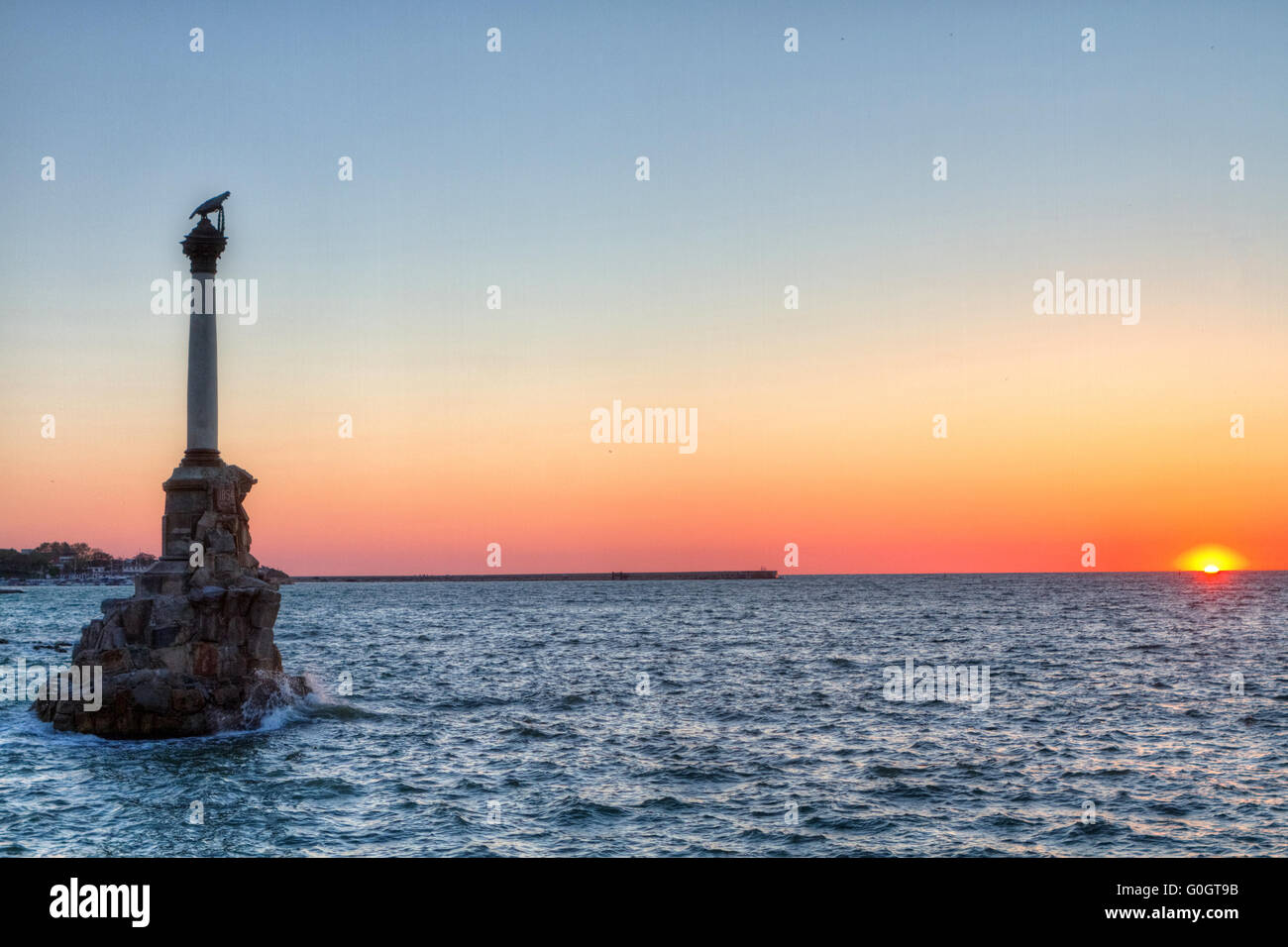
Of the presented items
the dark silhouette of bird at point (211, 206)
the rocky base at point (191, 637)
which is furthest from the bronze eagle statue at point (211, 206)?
the rocky base at point (191, 637)

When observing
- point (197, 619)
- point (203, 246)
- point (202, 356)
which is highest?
point (203, 246)

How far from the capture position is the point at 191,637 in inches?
1246

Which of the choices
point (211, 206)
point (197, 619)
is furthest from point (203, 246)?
point (197, 619)

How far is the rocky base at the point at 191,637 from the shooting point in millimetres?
30172

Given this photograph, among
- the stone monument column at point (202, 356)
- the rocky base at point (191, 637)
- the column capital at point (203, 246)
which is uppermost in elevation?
the column capital at point (203, 246)

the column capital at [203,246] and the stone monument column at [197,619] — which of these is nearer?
the stone monument column at [197,619]

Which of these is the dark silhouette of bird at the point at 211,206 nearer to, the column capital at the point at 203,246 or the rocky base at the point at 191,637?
the column capital at the point at 203,246

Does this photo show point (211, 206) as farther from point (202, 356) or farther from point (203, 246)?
point (202, 356)

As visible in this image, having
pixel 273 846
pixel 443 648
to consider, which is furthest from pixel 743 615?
pixel 273 846

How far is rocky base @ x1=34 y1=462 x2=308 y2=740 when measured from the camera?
3017cm

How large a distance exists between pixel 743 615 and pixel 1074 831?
3892 inches

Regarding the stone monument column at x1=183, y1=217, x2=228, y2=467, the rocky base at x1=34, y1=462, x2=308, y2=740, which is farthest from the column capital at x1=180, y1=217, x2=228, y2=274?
the rocky base at x1=34, y1=462, x2=308, y2=740
